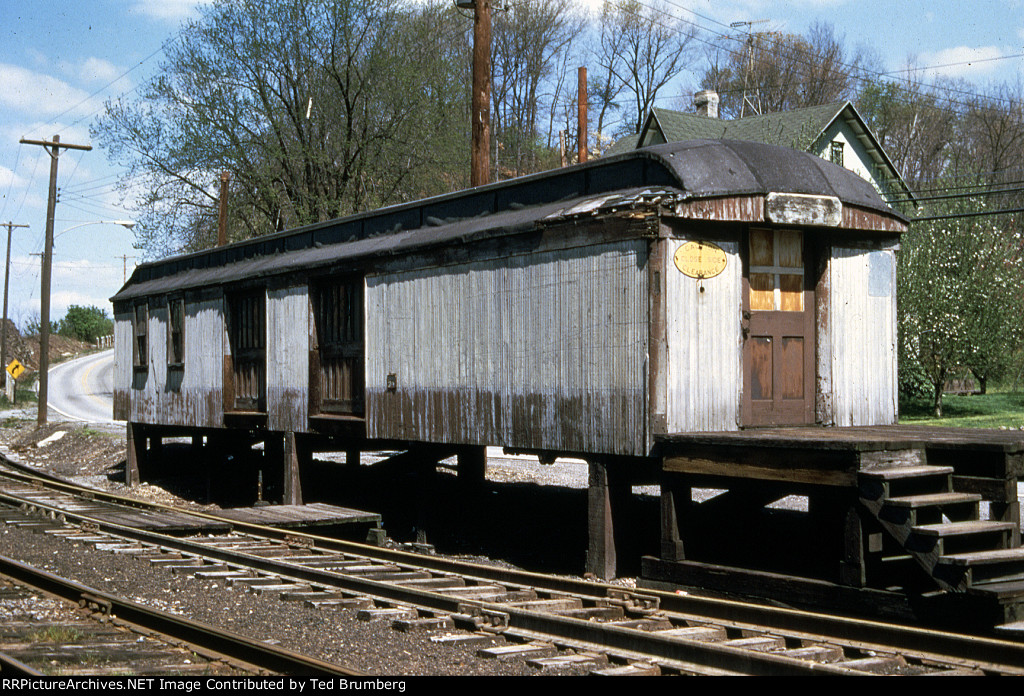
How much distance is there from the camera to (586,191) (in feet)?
33.1

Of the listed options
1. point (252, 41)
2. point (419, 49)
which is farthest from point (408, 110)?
point (252, 41)

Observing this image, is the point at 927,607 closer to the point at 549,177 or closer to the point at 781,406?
the point at 781,406

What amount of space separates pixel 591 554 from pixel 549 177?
3887 millimetres

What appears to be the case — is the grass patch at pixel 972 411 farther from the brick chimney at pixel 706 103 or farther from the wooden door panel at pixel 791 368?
the wooden door panel at pixel 791 368

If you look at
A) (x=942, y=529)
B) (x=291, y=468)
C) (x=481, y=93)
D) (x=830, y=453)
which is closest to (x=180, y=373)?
(x=291, y=468)

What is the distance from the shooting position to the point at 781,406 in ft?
31.7

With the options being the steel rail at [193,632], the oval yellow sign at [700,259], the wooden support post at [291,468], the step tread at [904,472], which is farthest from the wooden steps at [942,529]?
the wooden support post at [291,468]

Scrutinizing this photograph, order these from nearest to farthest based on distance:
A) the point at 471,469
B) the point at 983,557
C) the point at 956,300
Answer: the point at 983,557
the point at 471,469
the point at 956,300

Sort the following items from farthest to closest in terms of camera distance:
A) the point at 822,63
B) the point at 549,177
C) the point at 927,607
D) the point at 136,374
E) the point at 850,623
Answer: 1. the point at 822,63
2. the point at 136,374
3. the point at 549,177
4. the point at 927,607
5. the point at 850,623

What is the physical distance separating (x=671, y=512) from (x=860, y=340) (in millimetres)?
2909

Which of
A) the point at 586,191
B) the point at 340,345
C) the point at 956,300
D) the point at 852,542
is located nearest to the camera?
the point at 852,542

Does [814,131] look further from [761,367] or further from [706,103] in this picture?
[761,367]

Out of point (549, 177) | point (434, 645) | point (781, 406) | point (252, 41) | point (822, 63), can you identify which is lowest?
point (434, 645)

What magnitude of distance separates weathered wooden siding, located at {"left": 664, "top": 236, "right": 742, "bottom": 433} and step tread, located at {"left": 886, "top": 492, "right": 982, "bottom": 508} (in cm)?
204
